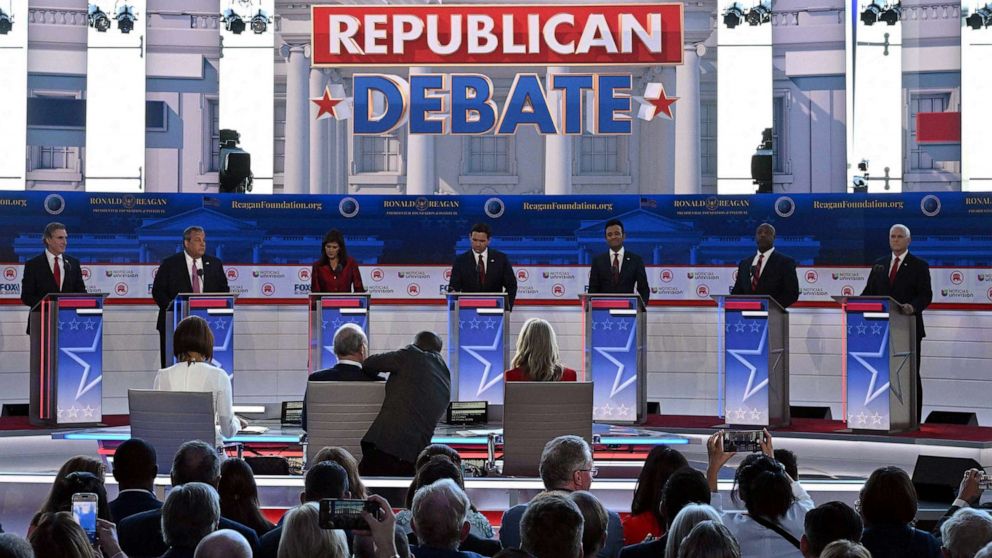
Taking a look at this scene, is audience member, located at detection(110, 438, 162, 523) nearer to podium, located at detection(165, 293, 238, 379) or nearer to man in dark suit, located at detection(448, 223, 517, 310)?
podium, located at detection(165, 293, 238, 379)

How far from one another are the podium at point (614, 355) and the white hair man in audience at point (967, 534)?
17.5 feet

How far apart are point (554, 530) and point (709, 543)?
0.38m

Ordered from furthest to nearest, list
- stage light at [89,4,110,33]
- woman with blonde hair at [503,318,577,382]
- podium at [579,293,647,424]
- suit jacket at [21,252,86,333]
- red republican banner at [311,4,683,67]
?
1. stage light at [89,4,110,33]
2. red republican banner at [311,4,683,67]
3. suit jacket at [21,252,86,333]
4. podium at [579,293,647,424]
5. woman with blonde hair at [503,318,577,382]

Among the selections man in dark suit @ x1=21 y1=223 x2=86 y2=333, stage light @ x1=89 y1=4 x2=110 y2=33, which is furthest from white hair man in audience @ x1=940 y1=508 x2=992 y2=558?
stage light @ x1=89 y1=4 x2=110 y2=33

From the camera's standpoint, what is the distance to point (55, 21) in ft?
40.2

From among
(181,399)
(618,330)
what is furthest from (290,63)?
(181,399)

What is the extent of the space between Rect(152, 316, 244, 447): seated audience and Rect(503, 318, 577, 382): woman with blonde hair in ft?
4.51

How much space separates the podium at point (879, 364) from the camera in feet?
28.2

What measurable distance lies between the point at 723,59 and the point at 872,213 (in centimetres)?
254

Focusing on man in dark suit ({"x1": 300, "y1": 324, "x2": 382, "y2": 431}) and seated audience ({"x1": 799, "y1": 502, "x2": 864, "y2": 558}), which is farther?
man in dark suit ({"x1": 300, "y1": 324, "x2": 382, "y2": 431})

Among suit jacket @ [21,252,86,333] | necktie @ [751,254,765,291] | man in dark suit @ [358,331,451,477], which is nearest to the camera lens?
man in dark suit @ [358,331,451,477]

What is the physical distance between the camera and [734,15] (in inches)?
488

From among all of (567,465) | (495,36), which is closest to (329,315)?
(495,36)

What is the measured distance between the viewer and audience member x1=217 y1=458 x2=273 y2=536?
13.6 feet
